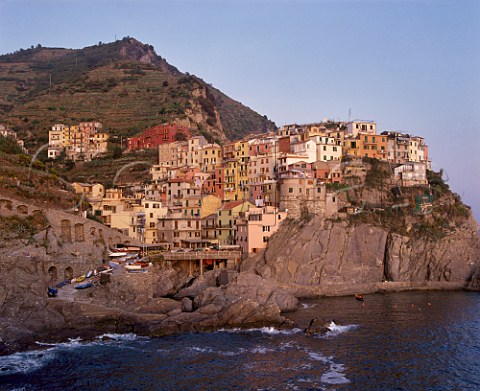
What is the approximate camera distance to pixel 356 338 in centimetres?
3919

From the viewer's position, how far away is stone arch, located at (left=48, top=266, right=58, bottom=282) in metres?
46.1

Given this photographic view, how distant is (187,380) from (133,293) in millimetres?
15052

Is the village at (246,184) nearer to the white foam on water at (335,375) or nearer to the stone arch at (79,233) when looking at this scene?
the stone arch at (79,233)

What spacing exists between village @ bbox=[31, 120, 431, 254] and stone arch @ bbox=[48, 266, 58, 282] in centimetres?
1450

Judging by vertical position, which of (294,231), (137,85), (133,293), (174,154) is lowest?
(133,293)

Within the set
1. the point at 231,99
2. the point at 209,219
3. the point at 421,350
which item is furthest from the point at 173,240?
the point at 231,99

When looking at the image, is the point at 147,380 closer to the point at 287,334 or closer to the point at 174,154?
the point at 287,334

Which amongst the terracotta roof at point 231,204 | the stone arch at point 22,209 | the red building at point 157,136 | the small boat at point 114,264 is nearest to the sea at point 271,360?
the small boat at point 114,264

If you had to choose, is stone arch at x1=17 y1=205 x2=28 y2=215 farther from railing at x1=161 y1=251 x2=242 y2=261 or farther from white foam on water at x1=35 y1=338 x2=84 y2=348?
white foam on water at x1=35 y1=338 x2=84 y2=348

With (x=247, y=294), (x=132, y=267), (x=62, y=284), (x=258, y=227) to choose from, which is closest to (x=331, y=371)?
(x=247, y=294)

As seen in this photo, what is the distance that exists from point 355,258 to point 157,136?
142ft

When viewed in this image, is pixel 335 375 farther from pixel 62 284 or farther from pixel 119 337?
pixel 62 284

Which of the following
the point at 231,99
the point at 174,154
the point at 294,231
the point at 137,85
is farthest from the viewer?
the point at 231,99

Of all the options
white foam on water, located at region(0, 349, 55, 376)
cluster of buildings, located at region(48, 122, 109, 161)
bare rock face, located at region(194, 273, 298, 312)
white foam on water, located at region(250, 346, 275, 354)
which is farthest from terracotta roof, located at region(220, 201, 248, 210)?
cluster of buildings, located at region(48, 122, 109, 161)
